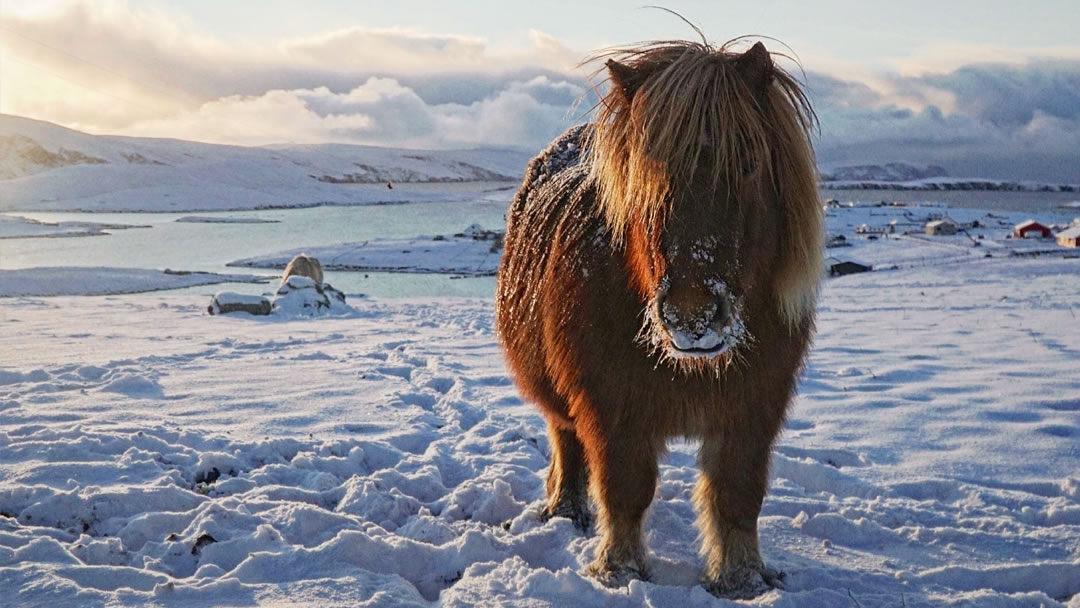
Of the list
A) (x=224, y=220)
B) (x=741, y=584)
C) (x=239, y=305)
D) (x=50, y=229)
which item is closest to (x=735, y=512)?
(x=741, y=584)

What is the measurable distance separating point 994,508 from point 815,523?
110 centimetres

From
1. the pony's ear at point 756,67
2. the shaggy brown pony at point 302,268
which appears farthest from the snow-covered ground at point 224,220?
the pony's ear at point 756,67

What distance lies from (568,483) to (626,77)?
7.82 feet

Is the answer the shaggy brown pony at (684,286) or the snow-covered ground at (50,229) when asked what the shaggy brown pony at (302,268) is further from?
the snow-covered ground at (50,229)

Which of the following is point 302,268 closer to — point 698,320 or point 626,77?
point 626,77

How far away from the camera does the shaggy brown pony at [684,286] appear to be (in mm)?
2703

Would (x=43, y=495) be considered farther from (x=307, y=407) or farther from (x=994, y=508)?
(x=994, y=508)

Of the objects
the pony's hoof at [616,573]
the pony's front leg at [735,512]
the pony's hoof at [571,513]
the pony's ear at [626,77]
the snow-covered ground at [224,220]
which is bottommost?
the snow-covered ground at [224,220]

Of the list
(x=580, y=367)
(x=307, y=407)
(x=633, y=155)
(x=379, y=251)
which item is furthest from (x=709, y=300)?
(x=379, y=251)

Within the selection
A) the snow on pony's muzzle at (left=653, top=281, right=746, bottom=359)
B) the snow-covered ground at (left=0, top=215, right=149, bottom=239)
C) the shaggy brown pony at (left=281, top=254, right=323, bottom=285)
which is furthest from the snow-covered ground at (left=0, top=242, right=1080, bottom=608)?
the snow-covered ground at (left=0, top=215, right=149, bottom=239)

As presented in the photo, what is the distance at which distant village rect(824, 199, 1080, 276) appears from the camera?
3794cm

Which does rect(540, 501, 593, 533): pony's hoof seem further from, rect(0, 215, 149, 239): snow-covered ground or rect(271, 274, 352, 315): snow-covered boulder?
rect(0, 215, 149, 239): snow-covered ground

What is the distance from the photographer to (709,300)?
8.40ft

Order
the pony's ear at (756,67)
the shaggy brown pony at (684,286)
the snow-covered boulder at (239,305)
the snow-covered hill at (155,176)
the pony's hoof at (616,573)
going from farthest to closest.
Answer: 1. the snow-covered hill at (155,176)
2. the snow-covered boulder at (239,305)
3. the pony's hoof at (616,573)
4. the pony's ear at (756,67)
5. the shaggy brown pony at (684,286)
